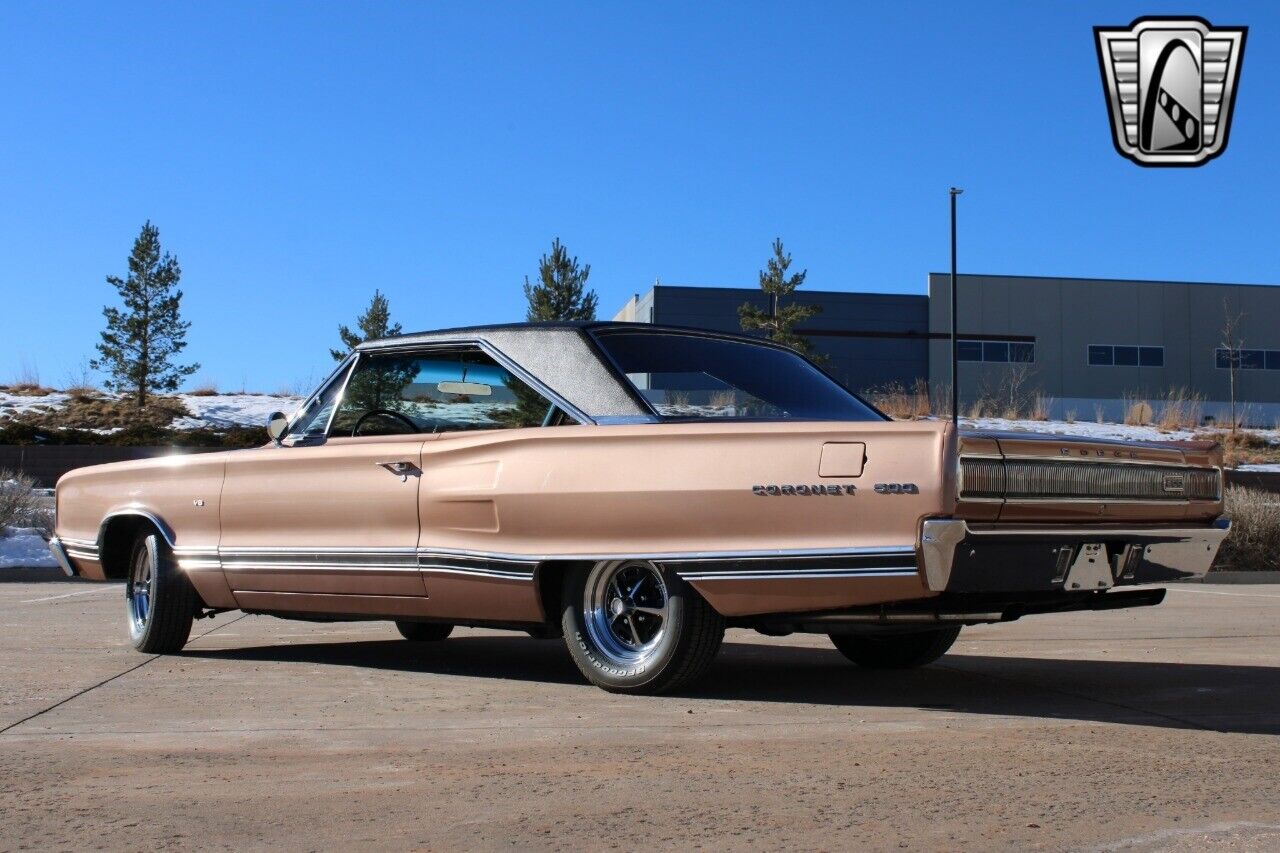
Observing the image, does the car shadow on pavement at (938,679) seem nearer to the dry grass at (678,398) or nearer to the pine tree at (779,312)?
the dry grass at (678,398)

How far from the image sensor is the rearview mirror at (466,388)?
648 centimetres

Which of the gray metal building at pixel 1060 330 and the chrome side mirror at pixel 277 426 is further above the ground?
the gray metal building at pixel 1060 330

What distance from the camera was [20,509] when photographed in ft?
61.3

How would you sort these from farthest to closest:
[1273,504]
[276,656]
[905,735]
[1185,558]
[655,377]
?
1. [1273,504]
2. [276,656]
3. [655,377]
4. [1185,558]
5. [905,735]

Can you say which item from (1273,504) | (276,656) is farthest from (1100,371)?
(276,656)

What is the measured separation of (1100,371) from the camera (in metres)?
57.0

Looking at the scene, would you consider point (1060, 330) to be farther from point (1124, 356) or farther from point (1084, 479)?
point (1084, 479)

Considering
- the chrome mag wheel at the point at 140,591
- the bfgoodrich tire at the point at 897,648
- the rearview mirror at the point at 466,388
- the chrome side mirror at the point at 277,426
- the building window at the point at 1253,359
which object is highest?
the building window at the point at 1253,359

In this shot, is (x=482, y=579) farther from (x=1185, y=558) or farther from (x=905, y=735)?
(x=1185, y=558)

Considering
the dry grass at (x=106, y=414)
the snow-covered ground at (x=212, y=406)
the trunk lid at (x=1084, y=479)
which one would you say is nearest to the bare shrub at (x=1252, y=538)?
the trunk lid at (x=1084, y=479)

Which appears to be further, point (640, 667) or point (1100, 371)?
point (1100, 371)

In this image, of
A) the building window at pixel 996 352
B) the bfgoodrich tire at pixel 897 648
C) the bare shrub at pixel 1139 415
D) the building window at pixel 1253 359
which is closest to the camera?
the bfgoodrich tire at pixel 897 648

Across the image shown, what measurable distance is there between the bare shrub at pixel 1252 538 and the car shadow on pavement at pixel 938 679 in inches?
407

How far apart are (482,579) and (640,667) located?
797mm
